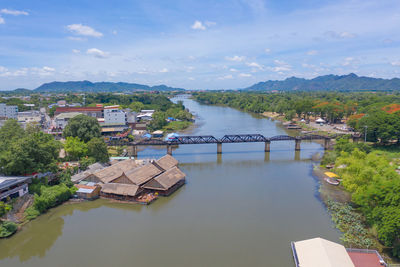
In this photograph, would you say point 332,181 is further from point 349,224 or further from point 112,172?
point 112,172

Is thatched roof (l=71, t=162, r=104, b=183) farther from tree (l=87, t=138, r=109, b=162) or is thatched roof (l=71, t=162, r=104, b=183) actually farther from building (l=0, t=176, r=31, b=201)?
building (l=0, t=176, r=31, b=201)

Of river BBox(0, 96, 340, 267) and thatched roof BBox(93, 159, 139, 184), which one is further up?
thatched roof BBox(93, 159, 139, 184)

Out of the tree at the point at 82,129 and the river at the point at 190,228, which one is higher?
the tree at the point at 82,129

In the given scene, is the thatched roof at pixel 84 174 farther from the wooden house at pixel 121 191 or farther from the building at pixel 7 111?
the building at pixel 7 111

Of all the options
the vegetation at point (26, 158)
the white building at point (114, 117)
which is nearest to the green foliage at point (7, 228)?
the vegetation at point (26, 158)

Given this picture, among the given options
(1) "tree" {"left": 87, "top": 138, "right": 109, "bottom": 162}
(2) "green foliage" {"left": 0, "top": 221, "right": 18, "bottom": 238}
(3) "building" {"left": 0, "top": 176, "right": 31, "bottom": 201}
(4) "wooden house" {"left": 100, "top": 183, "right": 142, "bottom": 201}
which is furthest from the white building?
(2) "green foliage" {"left": 0, "top": 221, "right": 18, "bottom": 238}

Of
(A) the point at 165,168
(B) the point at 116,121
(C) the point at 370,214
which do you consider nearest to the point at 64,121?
(B) the point at 116,121

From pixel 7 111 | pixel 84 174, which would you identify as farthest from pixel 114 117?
pixel 7 111
